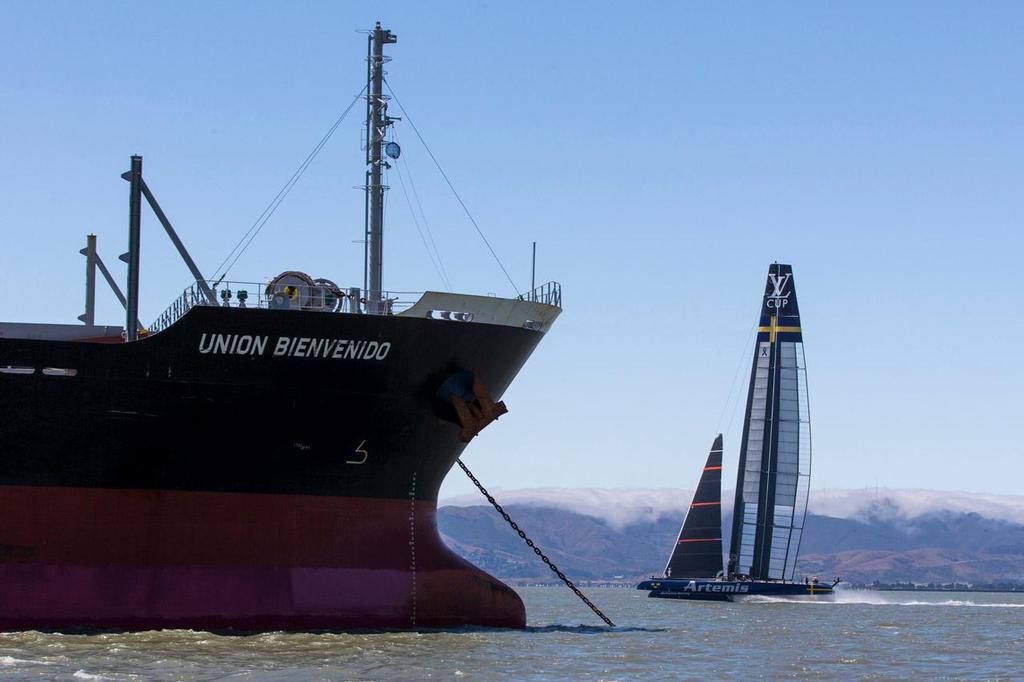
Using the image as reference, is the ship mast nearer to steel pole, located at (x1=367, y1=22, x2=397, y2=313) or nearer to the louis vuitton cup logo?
steel pole, located at (x1=367, y1=22, x2=397, y2=313)

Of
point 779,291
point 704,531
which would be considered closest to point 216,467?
point 779,291

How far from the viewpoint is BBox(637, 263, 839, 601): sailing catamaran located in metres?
72.8

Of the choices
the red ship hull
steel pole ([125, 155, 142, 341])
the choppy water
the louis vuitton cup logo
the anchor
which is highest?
the louis vuitton cup logo

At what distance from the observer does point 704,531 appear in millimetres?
76000

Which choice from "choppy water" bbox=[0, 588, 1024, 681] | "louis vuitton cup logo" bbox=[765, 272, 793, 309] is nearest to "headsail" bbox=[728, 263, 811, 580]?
"louis vuitton cup logo" bbox=[765, 272, 793, 309]

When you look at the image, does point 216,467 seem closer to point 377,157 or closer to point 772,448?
point 377,157

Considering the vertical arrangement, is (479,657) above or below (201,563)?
below

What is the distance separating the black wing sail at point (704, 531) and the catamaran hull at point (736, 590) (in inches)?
38.0

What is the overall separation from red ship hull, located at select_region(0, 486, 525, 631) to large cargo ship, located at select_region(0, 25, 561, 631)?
1.0 inches

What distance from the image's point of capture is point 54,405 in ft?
77.5

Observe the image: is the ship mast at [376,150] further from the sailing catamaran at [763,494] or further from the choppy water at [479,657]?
the sailing catamaran at [763,494]

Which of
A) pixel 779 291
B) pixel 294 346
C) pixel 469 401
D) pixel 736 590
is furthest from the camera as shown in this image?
pixel 779 291

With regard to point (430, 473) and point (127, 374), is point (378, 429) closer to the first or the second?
point (430, 473)

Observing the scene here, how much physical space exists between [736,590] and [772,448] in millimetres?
7140
